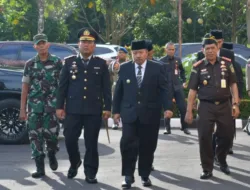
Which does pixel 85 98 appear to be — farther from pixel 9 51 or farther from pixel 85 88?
pixel 9 51

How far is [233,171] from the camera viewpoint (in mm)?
10070

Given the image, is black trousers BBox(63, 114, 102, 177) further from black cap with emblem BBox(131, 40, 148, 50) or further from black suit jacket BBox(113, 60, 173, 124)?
black cap with emblem BBox(131, 40, 148, 50)

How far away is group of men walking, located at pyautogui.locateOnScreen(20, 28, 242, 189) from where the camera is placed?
895 centimetres

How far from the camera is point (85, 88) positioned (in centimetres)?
919

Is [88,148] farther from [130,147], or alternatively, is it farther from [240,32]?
[240,32]

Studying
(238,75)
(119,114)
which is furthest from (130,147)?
(238,75)

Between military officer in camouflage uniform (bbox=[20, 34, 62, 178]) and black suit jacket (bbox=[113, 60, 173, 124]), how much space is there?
3.46ft

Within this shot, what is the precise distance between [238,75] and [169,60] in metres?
2.84

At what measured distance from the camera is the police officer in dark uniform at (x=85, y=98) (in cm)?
916

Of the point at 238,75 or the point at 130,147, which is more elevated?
the point at 238,75

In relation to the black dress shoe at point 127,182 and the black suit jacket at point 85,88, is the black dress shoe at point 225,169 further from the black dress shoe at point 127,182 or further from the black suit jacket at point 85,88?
the black suit jacket at point 85,88

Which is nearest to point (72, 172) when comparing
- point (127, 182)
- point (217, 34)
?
point (127, 182)

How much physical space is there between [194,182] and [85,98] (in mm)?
1693

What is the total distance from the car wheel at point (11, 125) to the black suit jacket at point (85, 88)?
3517 mm
